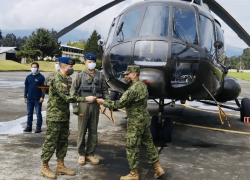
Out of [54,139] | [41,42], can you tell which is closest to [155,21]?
[54,139]

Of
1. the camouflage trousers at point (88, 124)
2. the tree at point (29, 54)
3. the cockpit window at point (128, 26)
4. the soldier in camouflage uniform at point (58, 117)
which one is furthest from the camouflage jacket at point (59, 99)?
the tree at point (29, 54)

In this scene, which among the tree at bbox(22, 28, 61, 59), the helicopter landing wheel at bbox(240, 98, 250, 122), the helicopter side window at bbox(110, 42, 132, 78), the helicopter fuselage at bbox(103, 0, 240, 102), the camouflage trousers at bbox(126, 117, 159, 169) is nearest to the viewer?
the camouflage trousers at bbox(126, 117, 159, 169)

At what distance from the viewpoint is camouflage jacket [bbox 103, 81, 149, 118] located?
4.56 m

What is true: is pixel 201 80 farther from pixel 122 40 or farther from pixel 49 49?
pixel 49 49

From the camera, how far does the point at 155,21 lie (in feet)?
21.5

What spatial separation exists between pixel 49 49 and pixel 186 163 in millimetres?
68169

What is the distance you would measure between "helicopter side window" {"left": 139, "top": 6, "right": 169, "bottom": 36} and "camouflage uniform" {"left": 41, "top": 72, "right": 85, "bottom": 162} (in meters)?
2.45

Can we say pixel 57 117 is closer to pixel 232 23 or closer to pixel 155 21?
pixel 155 21

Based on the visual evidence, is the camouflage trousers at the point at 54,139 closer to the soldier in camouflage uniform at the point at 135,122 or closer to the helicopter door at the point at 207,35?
the soldier in camouflage uniform at the point at 135,122

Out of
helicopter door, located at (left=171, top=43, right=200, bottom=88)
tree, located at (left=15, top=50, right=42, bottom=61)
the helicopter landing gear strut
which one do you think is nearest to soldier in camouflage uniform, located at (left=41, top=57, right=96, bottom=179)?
helicopter door, located at (left=171, top=43, right=200, bottom=88)

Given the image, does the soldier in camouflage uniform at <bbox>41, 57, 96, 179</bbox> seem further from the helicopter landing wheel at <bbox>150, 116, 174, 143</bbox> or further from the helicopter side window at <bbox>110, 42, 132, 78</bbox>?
the helicopter landing wheel at <bbox>150, 116, 174, 143</bbox>

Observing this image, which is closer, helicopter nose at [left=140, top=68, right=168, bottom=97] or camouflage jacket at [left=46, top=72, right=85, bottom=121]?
camouflage jacket at [left=46, top=72, right=85, bottom=121]

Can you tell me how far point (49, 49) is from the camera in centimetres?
7044

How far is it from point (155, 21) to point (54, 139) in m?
3.31
